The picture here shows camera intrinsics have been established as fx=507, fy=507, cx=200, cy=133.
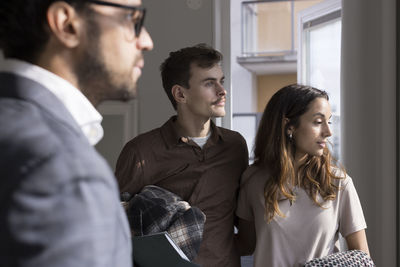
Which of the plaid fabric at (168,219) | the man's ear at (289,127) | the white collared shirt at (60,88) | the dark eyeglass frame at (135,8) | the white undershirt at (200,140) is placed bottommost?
the plaid fabric at (168,219)

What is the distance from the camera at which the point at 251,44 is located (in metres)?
12.3

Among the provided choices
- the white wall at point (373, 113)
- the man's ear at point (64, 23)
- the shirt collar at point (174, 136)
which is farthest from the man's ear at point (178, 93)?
the man's ear at point (64, 23)

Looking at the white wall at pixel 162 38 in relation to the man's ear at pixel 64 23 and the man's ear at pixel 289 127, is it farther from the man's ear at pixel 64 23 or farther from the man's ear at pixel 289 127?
the man's ear at pixel 64 23

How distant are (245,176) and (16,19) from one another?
148cm

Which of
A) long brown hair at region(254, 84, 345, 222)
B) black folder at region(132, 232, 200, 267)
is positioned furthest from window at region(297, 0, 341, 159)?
black folder at region(132, 232, 200, 267)

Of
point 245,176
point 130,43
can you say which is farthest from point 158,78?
point 130,43

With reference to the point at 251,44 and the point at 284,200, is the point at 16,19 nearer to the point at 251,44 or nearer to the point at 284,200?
the point at 284,200

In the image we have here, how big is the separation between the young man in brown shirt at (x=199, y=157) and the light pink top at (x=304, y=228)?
179 mm

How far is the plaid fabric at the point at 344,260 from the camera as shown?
1.75m

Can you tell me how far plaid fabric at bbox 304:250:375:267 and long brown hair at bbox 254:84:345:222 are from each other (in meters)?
0.21

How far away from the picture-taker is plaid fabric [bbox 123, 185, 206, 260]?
1761 millimetres

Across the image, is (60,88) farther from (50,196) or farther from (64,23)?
(50,196)

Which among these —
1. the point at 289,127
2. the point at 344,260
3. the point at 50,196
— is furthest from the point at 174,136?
the point at 50,196

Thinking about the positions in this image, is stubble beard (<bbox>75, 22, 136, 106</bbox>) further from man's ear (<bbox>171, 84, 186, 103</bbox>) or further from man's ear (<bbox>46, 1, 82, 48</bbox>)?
man's ear (<bbox>171, 84, 186, 103</bbox>)
